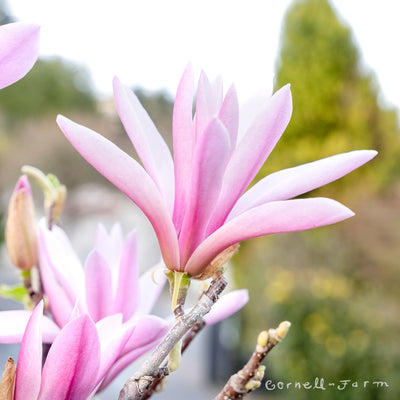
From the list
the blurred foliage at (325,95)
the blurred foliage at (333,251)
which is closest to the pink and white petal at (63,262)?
the blurred foliage at (333,251)

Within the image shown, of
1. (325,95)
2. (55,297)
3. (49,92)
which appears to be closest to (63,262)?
(55,297)

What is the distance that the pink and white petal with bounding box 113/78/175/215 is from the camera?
1.09 ft

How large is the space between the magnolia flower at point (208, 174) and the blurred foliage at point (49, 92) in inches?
531

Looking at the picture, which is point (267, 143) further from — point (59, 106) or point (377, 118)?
point (59, 106)

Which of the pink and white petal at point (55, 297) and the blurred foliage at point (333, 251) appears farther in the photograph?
the blurred foliage at point (333, 251)

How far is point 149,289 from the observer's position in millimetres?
454

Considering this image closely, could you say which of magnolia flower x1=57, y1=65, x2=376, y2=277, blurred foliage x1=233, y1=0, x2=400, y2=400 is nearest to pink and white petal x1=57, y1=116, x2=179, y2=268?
magnolia flower x1=57, y1=65, x2=376, y2=277

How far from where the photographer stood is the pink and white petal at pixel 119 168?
306mm

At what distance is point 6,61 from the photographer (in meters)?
0.30

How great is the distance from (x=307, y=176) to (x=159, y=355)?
130mm

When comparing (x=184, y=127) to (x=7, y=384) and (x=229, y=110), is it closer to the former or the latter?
(x=229, y=110)

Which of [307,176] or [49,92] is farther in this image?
[49,92]

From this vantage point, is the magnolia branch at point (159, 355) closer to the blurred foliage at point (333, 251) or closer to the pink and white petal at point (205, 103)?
the pink and white petal at point (205, 103)

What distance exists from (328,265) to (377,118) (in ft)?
10.4
